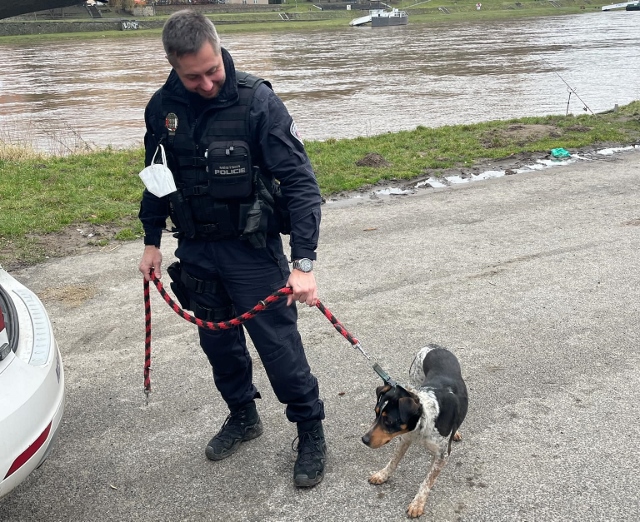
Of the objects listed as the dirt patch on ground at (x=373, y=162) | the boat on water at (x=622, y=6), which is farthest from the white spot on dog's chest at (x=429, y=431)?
the boat on water at (x=622, y=6)

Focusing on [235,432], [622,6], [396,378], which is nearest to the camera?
[235,432]

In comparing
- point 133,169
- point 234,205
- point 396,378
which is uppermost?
point 234,205

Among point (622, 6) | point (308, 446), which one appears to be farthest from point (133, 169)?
point (622, 6)

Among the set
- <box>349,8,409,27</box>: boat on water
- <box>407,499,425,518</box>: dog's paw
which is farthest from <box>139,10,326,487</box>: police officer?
<box>349,8,409,27</box>: boat on water

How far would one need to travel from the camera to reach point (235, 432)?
11.9 ft

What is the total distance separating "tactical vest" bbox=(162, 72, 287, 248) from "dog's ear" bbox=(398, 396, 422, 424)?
1030 millimetres

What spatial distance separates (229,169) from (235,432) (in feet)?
5.19

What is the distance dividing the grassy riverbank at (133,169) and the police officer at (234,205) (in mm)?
3769

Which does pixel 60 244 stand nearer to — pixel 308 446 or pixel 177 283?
pixel 177 283

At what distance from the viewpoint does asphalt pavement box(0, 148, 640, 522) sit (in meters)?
3.21

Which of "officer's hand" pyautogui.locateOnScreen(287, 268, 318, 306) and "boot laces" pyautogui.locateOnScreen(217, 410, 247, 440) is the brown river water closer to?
"boot laces" pyautogui.locateOnScreen(217, 410, 247, 440)

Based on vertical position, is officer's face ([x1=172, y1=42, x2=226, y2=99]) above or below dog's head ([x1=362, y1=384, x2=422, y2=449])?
above

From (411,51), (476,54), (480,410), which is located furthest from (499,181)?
(411,51)

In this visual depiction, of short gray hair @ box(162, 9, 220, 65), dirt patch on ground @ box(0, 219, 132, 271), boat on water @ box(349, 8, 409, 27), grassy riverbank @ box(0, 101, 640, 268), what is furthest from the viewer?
boat on water @ box(349, 8, 409, 27)
